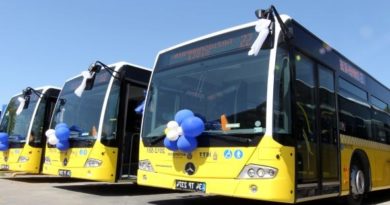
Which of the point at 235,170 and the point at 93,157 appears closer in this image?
the point at 235,170

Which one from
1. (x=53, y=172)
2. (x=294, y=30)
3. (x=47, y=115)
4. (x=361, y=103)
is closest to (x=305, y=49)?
(x=294, y=30)

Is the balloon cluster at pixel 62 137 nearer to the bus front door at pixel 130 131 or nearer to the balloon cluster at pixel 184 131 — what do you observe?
the bus front door at pixel 130 131

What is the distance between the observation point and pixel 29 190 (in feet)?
33.2

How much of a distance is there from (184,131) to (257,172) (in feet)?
4.12

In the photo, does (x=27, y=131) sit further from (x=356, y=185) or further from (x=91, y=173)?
(x=356, y=185)

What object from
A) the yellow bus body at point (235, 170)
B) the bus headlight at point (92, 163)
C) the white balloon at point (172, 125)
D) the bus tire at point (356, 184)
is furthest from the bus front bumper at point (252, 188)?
the bus headlight at point (92, 163)

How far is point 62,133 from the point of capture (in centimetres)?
1003

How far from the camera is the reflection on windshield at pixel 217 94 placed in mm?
6492

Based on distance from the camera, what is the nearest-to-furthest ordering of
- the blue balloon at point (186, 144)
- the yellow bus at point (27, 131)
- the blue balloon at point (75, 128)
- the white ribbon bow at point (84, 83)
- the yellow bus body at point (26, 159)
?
1. the blue balloon at point (186, 144)
2. the blue balloon at point (75, 128)
3. the white ribbon bow at point (84, 83)
4. the yellow bus body at point (26, 159)
5. the yellow bus at point (27, 131)

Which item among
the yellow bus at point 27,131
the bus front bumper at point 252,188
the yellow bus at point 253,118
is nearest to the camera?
the bus front bumper at point 252,188

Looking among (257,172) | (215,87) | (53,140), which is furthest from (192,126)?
(53,140)

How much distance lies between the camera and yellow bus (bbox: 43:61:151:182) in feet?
31.1

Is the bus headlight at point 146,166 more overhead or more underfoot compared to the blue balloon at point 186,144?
more underfoot

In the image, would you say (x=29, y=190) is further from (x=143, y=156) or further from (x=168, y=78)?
(x=168, y=78)
